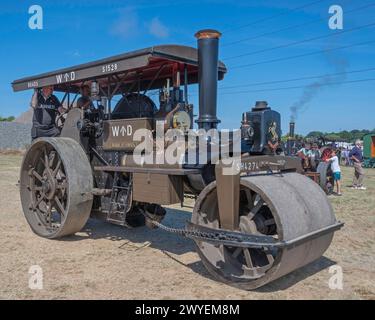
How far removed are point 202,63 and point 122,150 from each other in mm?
1389

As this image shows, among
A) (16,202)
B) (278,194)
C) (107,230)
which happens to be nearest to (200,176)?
(278,194)

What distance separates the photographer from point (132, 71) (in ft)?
16.3

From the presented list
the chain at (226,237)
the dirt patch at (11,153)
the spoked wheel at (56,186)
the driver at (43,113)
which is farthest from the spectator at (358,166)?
the dirt patch at (11,153)

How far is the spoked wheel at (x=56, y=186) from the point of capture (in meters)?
4.82

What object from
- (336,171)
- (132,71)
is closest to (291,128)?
(336,171)

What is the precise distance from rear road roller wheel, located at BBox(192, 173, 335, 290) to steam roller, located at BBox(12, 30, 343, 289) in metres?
0.01

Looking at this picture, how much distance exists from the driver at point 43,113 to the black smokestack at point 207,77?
2580 mm

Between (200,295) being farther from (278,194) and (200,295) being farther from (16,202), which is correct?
(16,202)

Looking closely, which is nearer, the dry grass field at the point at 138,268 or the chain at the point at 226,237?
the chain at the point at 226,237

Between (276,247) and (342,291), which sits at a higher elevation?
(276,247)

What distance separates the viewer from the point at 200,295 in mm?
3381

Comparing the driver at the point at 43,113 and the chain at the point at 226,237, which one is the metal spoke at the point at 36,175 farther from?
the chain at the point at 226,237

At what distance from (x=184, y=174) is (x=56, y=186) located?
2.11 meters
